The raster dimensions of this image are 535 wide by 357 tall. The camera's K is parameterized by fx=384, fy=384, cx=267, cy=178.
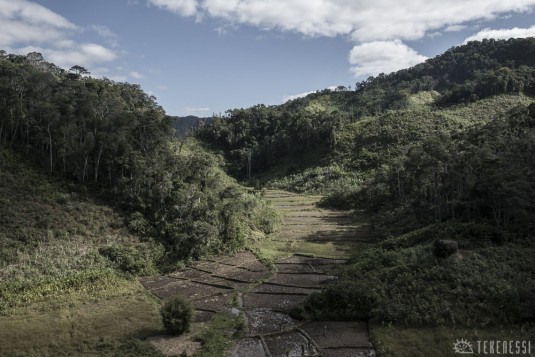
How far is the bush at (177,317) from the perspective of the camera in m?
19.9

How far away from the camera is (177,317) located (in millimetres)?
19969

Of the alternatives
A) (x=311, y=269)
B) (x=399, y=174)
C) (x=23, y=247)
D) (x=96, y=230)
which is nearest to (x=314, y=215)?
(x=399, y=174)

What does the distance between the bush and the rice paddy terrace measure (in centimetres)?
178

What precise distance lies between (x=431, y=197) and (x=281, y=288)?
69.7 feet

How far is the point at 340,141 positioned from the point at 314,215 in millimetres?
39373

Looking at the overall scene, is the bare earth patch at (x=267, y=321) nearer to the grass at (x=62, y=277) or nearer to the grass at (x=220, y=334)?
the grass at (x=220, y=334)

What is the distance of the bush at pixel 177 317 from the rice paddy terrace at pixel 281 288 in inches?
70.1

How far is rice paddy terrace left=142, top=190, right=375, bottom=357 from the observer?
18750 millimetres

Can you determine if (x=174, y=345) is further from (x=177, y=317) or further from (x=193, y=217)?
(x=193, y=217)

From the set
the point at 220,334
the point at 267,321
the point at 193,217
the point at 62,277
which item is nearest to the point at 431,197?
the point at 193,217

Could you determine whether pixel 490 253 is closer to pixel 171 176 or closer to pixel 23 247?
pixel 171 176

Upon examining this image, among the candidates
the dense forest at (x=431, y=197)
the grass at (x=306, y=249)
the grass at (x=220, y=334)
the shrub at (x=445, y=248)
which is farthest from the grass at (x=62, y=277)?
the shrub at (x=445, y=248)

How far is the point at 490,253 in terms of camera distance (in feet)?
79.7

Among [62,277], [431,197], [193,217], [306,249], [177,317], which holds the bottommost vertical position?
[306,249]
